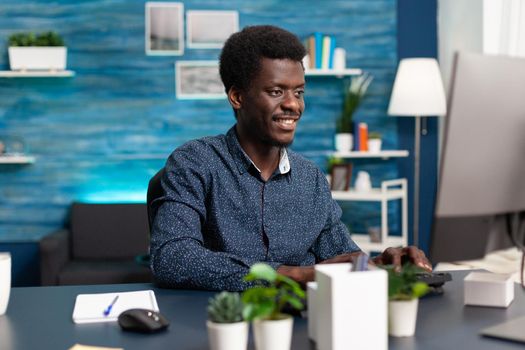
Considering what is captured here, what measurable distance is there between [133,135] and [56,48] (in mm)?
733

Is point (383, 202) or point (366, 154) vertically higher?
point (366, 154)

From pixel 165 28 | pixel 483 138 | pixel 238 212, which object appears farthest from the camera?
pixel 165 28

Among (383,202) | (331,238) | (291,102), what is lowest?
(383,202)

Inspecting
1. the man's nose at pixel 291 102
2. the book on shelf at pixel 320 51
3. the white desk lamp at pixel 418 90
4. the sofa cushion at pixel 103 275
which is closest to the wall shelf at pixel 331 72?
the book on shelf at pixel 320 51

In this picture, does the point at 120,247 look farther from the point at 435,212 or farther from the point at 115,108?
the point at 435,212

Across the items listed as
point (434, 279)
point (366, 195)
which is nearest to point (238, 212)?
point (434, 279)

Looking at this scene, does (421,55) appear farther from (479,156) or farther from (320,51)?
(479,156)

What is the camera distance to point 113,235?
4.64m

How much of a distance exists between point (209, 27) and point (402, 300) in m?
3.78

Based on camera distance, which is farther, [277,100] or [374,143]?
[374,143]

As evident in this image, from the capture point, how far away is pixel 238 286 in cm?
177

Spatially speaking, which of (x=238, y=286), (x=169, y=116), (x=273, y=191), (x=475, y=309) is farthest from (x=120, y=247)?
(x=475, y=309)

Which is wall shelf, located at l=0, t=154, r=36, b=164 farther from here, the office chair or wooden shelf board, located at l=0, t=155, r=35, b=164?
the office chair

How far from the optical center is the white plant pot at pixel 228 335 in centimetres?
123
